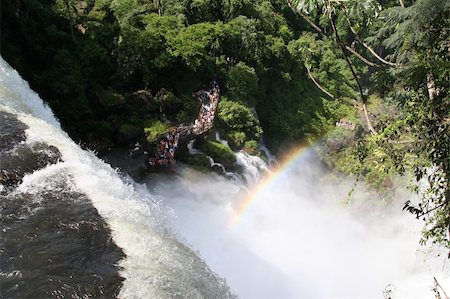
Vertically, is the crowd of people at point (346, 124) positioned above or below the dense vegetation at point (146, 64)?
above

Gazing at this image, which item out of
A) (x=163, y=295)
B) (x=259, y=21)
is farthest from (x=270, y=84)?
(x=163, y=295)

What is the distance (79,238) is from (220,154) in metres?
14.0

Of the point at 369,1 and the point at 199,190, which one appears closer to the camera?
the point at 369,1

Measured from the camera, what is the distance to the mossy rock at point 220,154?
21.0m

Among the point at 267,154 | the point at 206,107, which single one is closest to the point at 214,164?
the point at 206,107

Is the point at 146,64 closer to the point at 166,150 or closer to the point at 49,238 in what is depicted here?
the point at 166,150

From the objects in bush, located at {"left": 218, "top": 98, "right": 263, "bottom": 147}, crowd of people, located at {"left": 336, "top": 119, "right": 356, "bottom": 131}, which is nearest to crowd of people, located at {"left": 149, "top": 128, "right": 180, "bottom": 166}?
bush, located at {"left": 218, "top": 98, "right": 263, "bottom": 147}

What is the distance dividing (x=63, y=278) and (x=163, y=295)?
1.47 metres

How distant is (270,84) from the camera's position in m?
29.6

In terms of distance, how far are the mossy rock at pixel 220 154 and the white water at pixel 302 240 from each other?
123 cm

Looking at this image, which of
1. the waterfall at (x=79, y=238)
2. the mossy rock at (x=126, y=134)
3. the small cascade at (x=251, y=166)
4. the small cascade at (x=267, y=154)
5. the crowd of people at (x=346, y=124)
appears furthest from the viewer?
the crowd of people at (x=346, y=124)

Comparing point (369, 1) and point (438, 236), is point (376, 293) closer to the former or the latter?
point (438, 236)

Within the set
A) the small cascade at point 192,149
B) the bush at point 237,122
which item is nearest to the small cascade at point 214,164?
the small cascade at point 192,149

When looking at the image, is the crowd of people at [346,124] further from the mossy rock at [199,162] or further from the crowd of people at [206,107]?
the mossy rock at [199,162]
